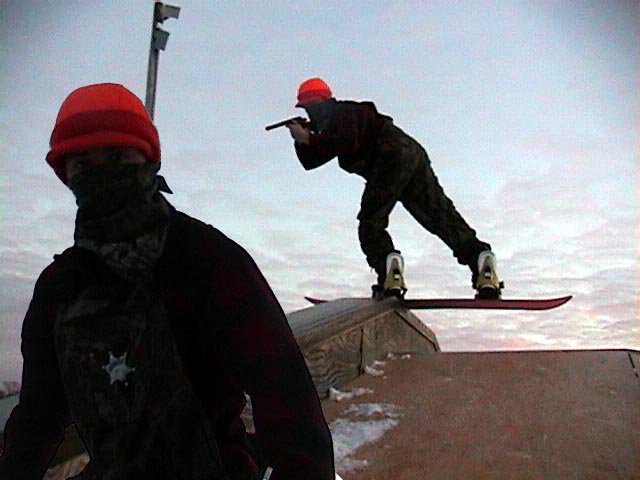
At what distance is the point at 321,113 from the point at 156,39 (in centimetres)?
133

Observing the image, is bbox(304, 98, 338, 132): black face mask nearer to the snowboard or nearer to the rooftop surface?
the snowboard

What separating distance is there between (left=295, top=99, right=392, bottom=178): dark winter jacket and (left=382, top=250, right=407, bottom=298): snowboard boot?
28.9 inches

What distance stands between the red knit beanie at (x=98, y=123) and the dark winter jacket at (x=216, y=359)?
0.19 m

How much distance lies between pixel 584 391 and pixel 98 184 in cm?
273

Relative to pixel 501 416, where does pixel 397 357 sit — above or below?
above

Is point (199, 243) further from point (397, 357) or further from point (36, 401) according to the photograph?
point (397, 357)

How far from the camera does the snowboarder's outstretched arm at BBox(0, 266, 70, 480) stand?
1.38 meters

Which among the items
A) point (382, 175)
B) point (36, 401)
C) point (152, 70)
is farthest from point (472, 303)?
point (36, 401)

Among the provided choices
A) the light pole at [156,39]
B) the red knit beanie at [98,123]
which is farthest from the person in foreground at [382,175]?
the red knit beanie at [98,123]

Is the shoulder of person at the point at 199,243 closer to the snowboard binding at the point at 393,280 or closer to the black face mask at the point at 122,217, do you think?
the black face mask at the point at 122,217

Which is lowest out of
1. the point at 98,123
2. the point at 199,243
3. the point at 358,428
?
the point at 358,428

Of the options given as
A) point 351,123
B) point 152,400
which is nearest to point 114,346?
point 152,400

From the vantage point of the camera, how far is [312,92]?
5.25 metres

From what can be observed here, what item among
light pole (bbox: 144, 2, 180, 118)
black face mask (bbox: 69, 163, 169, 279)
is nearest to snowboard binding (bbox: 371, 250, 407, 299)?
light pole (bbox: 144, 2, 180, 118)
